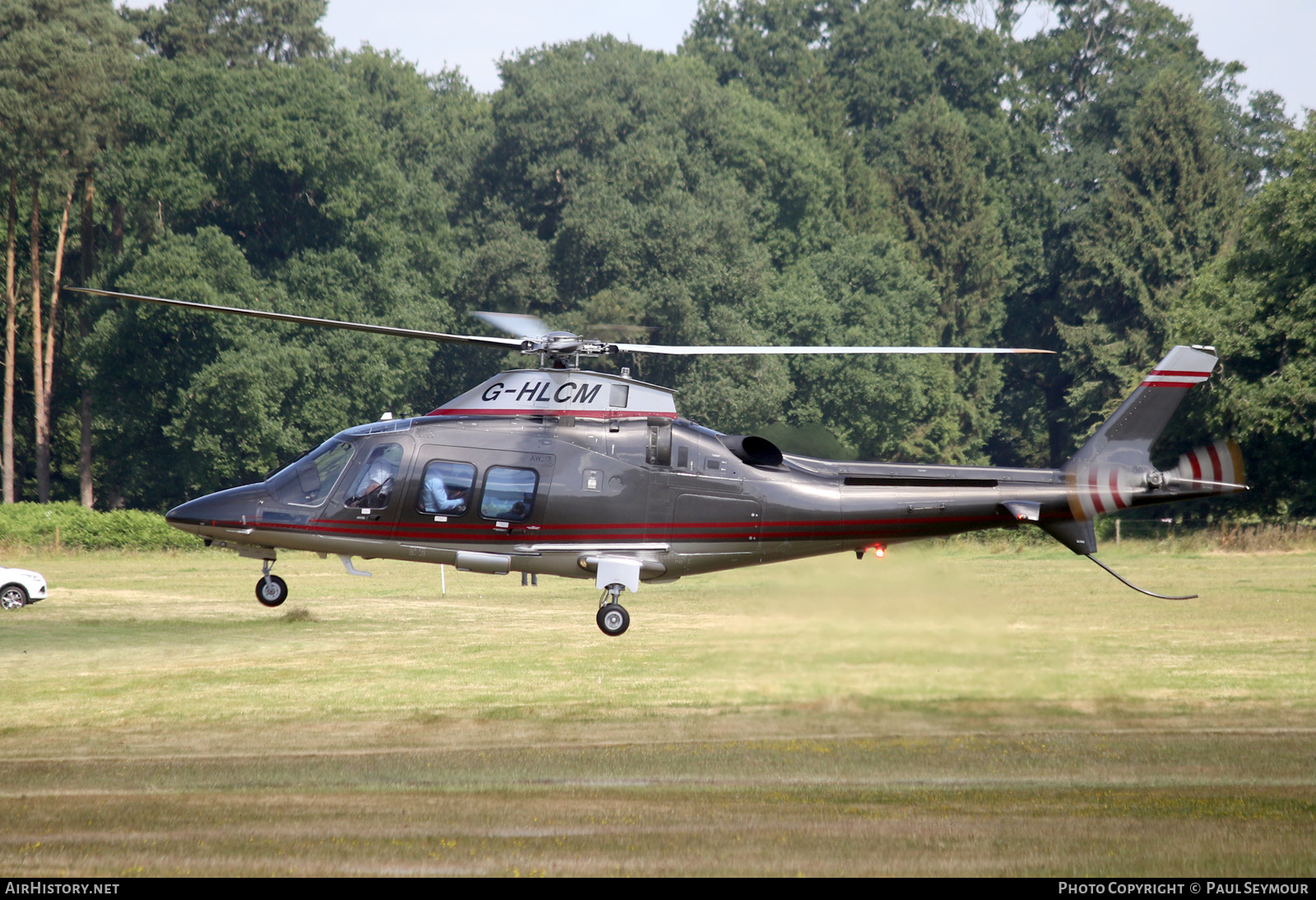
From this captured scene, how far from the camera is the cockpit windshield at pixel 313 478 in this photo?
794 inches

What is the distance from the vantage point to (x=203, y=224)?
76312 millimetres

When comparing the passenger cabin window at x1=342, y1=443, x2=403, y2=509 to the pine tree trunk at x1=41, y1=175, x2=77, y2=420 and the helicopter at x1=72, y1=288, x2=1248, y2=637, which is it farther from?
the pine tree trunk at x1=41, y1=175, x2=77, y2=420

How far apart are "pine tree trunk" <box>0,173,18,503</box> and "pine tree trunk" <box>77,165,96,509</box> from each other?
340cm

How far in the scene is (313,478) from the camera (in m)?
20.3

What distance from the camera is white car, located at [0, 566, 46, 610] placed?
119ft

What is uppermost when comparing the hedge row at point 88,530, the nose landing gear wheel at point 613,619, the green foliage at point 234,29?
the green foliage at point 234,29

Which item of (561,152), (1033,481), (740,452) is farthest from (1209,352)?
(561,152)

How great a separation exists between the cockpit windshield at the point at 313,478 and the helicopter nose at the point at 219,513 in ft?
1.01

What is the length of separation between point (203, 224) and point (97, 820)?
2527 inches

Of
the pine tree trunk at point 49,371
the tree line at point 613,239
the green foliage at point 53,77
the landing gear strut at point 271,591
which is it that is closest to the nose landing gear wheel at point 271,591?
the landing gear strut at point 271,591

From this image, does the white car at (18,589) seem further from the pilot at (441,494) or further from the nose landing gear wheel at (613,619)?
the nose landing gear wheel at (613,619)

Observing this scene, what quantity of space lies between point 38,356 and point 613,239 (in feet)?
106

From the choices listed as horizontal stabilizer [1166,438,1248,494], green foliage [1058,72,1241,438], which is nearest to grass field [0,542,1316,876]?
horizontal stabilizer [1166,438,1248,494]

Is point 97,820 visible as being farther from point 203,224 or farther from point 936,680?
point 203,224
